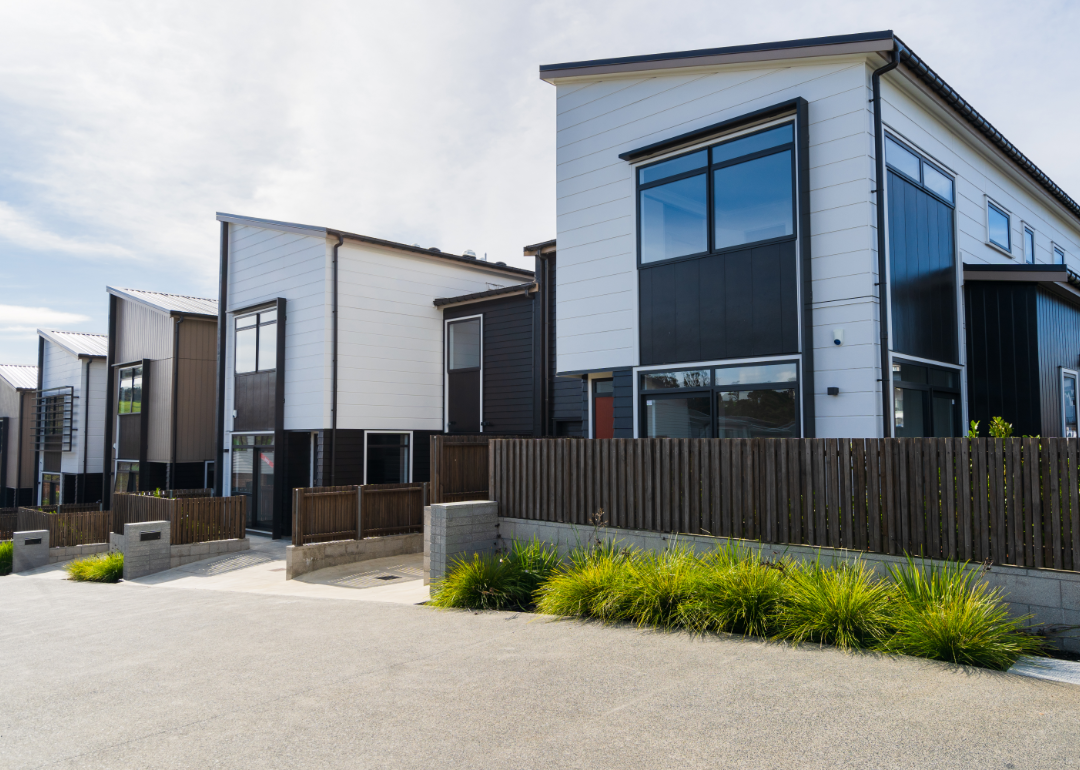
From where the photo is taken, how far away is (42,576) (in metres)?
16.3

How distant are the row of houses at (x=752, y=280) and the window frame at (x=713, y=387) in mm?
31

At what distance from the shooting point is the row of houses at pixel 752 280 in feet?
29.2

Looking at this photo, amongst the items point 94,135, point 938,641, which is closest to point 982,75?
point 938,641

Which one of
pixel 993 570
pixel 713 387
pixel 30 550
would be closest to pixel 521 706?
pixel 993 570

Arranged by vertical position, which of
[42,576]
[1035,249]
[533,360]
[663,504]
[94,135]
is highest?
[94,135]

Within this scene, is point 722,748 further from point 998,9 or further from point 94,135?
point 94,135

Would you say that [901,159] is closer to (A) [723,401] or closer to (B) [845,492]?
(A) [723,401]

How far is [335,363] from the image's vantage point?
673 inches

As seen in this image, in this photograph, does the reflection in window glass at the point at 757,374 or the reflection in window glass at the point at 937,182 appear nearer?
the reflection in window glass at the point at 757,374

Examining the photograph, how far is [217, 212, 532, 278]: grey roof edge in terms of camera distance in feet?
56.7

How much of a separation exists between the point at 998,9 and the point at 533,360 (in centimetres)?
1017

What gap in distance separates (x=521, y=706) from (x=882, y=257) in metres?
6.82

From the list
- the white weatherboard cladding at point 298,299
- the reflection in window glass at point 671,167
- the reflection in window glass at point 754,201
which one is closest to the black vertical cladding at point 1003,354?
the reflection in window glass at point 754,201

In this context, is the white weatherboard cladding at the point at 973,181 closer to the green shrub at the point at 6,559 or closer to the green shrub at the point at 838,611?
the green shrub at the point at 838,611
